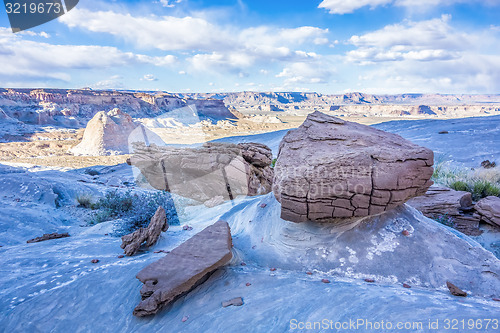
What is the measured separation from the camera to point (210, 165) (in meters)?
8.13

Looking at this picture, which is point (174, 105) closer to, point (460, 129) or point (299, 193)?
point (460, 129)

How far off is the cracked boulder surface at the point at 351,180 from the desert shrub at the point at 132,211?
2949 millimetres

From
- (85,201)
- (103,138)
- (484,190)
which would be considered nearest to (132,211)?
(85,201)

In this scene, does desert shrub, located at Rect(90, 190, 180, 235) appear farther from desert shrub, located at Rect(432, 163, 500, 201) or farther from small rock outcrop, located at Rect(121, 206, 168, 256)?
desert shrub, located at Rect(432, 163, 500, 201)

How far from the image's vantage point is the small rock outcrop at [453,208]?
5254 millimetres

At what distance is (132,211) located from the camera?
602 cm

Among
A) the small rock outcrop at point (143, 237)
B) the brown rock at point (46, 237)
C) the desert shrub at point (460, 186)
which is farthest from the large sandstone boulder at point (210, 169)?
the desert shrub at point (460, 186)

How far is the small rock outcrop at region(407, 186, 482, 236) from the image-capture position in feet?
17.2

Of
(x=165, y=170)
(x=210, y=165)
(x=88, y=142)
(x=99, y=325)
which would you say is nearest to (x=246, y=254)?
(x=99, y=325)

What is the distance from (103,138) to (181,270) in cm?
2698

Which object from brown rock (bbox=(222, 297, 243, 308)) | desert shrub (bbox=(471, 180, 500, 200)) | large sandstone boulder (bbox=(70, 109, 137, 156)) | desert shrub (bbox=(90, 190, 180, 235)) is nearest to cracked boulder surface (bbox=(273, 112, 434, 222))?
brown rock (bbox=(222, 297, 243, 308))

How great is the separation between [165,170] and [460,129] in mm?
17305

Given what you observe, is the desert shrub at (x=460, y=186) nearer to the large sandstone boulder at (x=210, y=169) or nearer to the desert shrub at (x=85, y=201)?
the large sandstone boulder at (x=210, y=169)

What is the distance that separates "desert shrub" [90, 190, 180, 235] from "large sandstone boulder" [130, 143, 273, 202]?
4.78 feet
